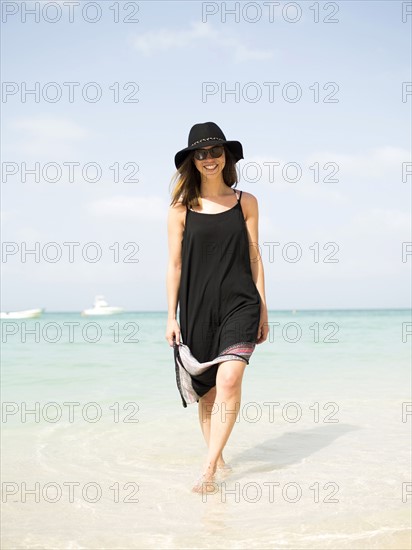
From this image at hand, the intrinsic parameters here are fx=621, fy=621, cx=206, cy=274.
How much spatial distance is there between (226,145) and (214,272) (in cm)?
82

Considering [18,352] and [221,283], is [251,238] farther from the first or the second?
[18,352]

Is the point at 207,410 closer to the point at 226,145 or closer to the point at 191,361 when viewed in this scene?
the point at 191,361

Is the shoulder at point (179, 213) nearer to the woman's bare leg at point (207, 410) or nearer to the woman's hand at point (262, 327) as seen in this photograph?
the woman's hand at point (262, 327)

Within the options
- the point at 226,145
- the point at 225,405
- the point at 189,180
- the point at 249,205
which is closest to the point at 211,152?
the point at 226,145

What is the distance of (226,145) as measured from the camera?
4004 millimetres

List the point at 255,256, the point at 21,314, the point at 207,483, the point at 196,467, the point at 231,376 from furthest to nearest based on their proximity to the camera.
→ the point at 21,314
the point at 196,467
the point at 255,256
the point at 231,376
the point at 207,483

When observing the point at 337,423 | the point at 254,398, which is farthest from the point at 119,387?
the point at 337,423

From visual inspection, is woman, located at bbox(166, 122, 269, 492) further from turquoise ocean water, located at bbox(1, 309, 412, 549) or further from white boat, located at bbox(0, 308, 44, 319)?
white boat, located at bbox(0, 308, 44, 319)

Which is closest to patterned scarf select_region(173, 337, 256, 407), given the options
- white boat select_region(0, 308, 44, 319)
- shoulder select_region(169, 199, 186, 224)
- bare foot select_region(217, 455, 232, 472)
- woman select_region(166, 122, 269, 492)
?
woman select_region(166, 122, 269, 492)

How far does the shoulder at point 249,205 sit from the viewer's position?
409cm

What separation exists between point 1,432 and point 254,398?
2.87 meters

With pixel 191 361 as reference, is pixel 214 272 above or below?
above

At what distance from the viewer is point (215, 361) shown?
3.86 metres

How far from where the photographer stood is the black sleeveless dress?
3.94m
